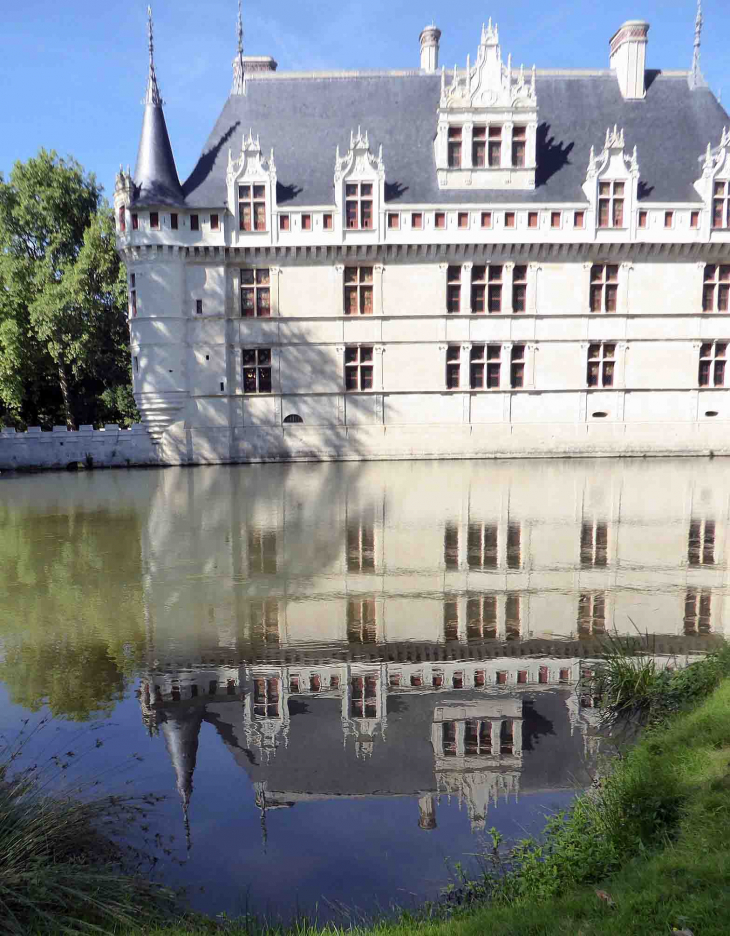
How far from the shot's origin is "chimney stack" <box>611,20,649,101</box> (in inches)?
1137

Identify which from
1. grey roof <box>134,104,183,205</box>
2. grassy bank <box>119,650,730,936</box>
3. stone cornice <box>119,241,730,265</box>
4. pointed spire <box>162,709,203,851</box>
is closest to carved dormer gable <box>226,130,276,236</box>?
stone cornice <box>119,241,730,265</box>

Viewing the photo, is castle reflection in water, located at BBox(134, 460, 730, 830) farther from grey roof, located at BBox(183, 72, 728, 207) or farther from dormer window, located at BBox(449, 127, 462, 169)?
dormer window, located at BBox(449, 127, 462, 169)

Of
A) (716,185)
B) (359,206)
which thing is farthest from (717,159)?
(359,206)

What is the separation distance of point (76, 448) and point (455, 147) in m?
19.0

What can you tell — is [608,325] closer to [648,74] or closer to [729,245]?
[729,245]

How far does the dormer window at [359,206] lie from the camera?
2669cm

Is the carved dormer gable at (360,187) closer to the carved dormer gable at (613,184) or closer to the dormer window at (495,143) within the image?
the dormer window at (495,143)

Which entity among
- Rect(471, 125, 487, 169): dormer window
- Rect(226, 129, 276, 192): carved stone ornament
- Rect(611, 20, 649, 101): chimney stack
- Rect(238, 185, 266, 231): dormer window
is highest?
Rect(611, 20, 649, 101): chimney stack

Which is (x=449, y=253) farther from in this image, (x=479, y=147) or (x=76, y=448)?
(x=76, y=448)

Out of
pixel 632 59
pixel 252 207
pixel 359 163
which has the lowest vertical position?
pixel 252 207

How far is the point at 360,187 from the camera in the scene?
2661 centimetres

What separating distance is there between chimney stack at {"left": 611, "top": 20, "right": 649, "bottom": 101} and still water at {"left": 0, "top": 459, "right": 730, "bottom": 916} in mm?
22744

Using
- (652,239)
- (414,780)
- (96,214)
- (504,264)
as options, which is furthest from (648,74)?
(414,780)

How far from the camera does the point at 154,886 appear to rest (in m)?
3.66
